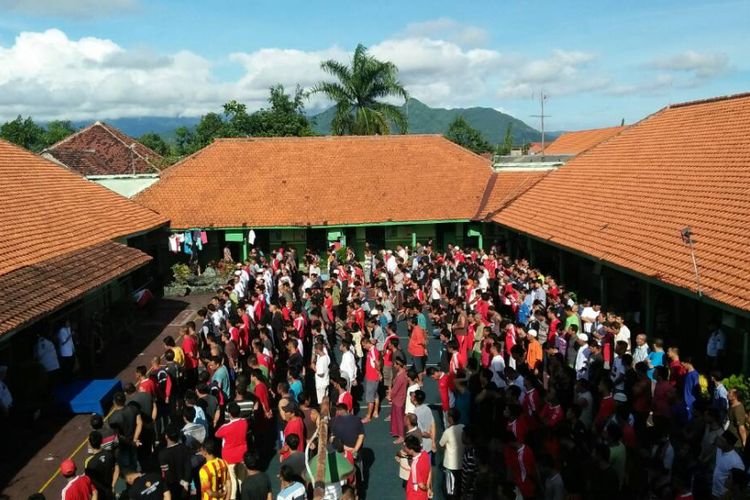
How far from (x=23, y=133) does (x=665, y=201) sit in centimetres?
8710

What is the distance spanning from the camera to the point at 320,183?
29.1 m

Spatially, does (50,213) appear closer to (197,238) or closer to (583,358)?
(197,238)

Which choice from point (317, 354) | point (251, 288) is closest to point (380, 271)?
point (251, 288)

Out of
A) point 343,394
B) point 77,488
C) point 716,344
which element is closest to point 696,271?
point 716,344

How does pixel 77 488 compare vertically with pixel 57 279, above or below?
below

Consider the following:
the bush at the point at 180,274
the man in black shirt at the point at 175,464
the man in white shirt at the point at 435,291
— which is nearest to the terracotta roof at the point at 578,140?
the bush at the point at 180,274

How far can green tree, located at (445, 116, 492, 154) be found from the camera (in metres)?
78.7

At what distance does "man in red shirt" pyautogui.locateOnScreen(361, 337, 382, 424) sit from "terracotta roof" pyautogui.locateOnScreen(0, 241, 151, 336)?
18.2 ft

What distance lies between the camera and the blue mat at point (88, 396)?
11969 millimetres

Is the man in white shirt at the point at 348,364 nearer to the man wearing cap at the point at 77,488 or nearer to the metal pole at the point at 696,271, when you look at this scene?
the man wearing cap at the point at 77,488

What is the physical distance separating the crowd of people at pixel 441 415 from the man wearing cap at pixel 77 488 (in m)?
0.02

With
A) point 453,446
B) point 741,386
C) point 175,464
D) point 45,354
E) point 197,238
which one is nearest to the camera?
point 175,464

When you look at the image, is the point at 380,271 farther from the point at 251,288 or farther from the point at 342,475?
the point at 342,475

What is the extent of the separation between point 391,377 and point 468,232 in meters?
17.3
